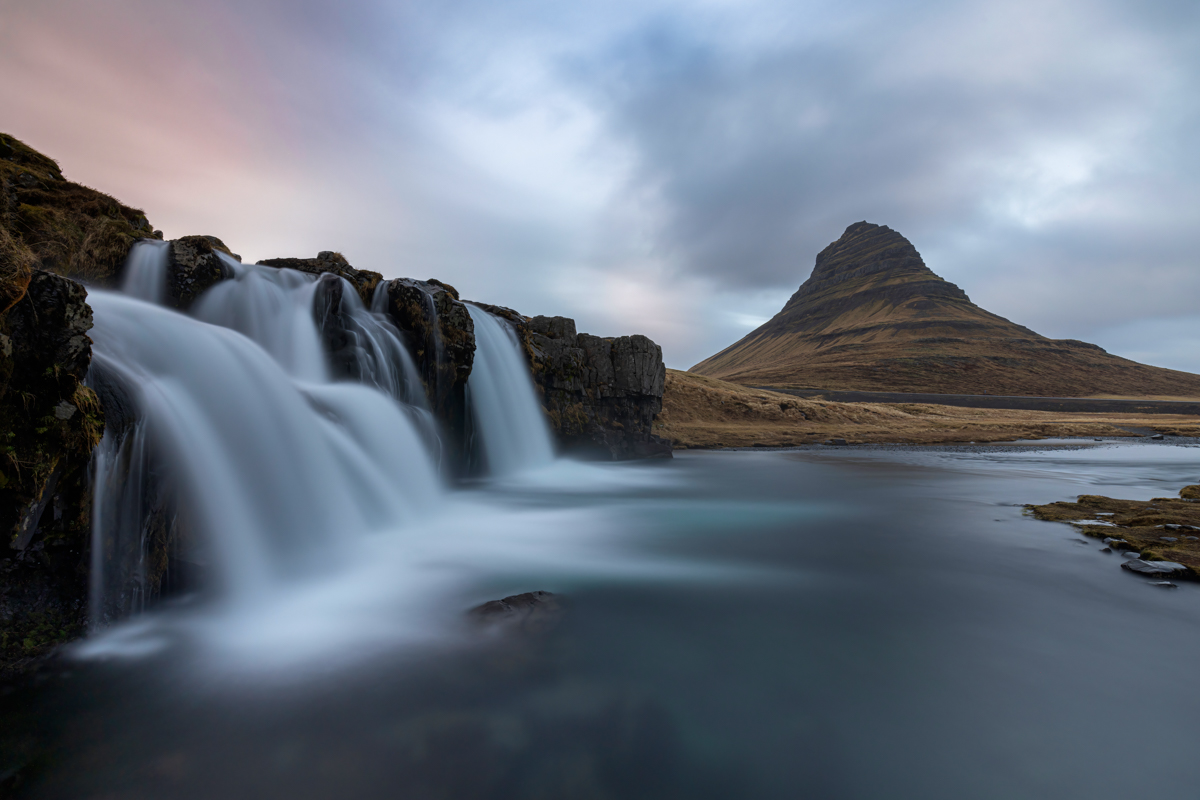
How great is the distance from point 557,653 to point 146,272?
1349cm

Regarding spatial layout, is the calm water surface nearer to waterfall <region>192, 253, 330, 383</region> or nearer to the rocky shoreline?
the rocky shoreline

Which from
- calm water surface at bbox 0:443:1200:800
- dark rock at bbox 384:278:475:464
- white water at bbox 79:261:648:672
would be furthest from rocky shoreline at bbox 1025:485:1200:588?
dark rock at bbox 384:278:475:464

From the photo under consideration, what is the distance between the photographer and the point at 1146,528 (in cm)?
1041

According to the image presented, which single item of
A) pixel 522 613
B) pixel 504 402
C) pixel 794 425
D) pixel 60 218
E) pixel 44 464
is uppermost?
pixel 60 218

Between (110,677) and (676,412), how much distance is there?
46868 mm

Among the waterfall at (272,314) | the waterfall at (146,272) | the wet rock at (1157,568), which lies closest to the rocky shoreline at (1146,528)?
the wet rock at (1157,568)

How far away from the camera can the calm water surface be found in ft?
12.8

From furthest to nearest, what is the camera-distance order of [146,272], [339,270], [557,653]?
[339,270], [146,272], [557,653]

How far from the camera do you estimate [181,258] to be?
12.6 metres

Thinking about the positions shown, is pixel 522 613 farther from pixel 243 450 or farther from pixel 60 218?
pixel 60 218

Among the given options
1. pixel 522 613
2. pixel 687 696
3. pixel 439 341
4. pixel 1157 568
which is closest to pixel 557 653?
pixel 522 613

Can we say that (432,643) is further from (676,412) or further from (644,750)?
(676,412)

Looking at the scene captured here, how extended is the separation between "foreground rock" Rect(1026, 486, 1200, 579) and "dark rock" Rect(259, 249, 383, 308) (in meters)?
19.4

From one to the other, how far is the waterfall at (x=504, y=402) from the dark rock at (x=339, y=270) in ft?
15.1
